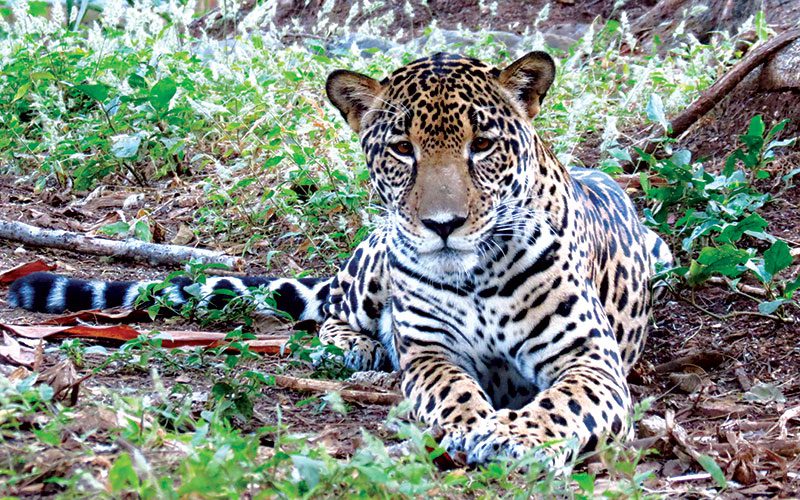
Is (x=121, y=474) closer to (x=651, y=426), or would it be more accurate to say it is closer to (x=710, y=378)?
(x=651, y=426)

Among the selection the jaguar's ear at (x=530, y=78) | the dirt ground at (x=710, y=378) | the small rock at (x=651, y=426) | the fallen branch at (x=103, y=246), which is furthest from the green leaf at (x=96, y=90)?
the small rock at (x=651, y=426)

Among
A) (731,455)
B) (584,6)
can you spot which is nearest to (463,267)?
(731,455)

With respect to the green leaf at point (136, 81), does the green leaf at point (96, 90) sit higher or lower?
lower

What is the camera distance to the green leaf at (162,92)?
8836mm

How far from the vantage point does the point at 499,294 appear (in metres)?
5.43

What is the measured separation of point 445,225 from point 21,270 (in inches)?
150

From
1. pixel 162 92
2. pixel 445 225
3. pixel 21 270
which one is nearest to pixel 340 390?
pixel 445 225

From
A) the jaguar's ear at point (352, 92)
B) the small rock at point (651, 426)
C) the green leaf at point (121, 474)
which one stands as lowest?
the small rock at point (651, 426)

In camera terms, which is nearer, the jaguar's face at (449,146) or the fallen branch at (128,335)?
the jaguar's face at (449,146)

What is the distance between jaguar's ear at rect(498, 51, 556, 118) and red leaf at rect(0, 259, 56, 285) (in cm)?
377

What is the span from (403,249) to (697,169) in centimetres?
275

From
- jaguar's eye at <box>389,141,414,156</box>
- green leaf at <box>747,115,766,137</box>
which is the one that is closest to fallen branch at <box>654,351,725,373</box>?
green leaf at <box>747,115,766,137</box>

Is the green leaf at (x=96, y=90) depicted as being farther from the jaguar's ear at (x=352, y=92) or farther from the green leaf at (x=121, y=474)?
the green leaf at (x=121, y=474)

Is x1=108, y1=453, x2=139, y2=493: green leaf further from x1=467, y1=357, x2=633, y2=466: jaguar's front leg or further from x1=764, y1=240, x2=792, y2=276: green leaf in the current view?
x1=764, y1=240, x2=792, y2=276: green leaf
